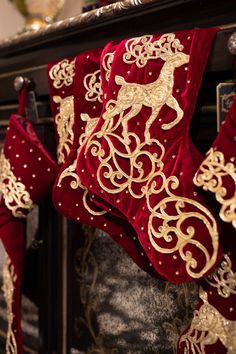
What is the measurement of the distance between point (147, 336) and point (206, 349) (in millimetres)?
162

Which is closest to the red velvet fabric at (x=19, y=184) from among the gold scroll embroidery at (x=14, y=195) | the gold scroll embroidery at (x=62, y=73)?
the gold scroll embroidery at (x=14, y=195)

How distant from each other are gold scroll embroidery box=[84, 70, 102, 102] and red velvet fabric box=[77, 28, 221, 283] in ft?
0.13

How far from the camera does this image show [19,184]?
0.73 metres

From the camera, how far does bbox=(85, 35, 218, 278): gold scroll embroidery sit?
49 centimetres

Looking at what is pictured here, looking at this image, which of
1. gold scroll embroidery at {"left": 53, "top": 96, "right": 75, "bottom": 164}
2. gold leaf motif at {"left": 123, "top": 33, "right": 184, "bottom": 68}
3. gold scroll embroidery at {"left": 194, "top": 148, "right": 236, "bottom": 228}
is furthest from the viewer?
gold scroll embroidery at {"left": 53, "top": 96, "right": 75, "bottom": 164}

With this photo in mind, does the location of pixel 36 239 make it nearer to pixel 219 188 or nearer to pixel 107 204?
pixel 107 204

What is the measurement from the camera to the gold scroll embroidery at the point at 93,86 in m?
0.65

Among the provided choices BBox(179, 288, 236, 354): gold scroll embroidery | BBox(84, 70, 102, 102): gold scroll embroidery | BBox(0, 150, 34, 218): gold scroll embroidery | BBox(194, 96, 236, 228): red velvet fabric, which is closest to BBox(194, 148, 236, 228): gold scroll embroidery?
BBox(194, 96, 236, 228): red velvet fabric

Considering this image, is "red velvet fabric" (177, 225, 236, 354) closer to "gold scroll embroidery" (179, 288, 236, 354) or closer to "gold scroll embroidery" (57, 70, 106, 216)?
"gold scroll embroidery" (179, 288, 236, 354)

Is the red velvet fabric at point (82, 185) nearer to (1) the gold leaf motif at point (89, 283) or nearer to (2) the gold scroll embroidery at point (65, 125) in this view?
(2) the gold scroll embroidery at point (65, 125)

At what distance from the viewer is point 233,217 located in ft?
1.48

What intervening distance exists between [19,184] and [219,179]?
386mm

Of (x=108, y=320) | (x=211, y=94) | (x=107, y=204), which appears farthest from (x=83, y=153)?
(x=108, y=320)

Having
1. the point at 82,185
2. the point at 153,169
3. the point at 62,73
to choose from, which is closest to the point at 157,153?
the point at 153,169
